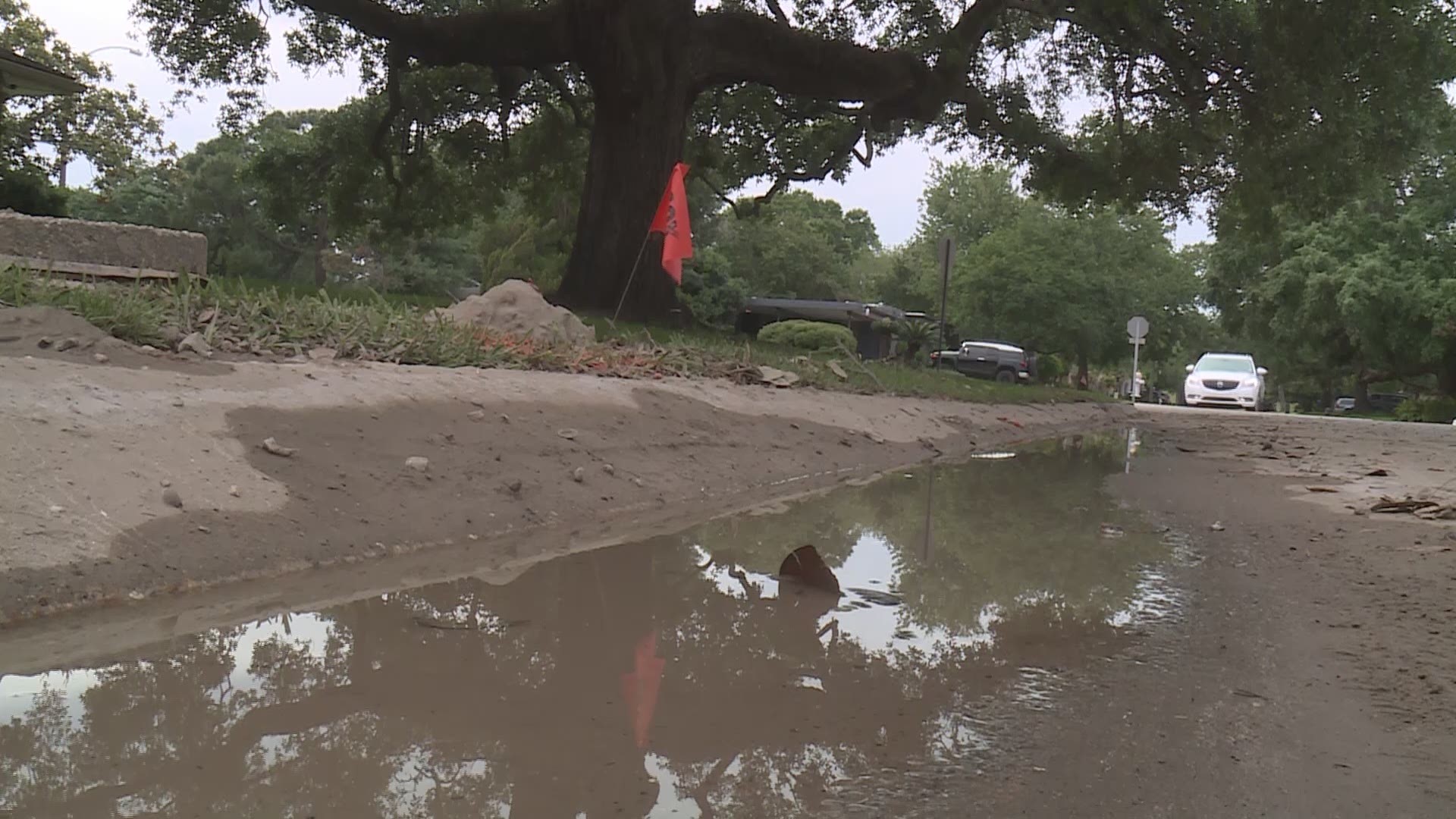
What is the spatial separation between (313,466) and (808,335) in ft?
47.7

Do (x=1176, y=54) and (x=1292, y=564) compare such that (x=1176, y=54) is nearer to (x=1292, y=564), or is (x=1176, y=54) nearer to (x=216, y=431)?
(x=1292, y=564)

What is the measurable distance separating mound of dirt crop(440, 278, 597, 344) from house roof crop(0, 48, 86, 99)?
939 centimetres

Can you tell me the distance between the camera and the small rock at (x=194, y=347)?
239 inches

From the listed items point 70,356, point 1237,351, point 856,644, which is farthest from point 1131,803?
point 1237,351

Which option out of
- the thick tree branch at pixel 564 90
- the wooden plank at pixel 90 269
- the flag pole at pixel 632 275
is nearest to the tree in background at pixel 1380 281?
the thick tree branch at pixel 564 90

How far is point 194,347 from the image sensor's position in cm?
608

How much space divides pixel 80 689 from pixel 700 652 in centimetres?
175

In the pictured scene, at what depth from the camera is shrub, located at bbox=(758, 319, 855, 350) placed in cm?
1881

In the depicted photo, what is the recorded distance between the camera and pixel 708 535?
5668mm

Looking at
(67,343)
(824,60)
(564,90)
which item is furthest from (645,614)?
(564,90)

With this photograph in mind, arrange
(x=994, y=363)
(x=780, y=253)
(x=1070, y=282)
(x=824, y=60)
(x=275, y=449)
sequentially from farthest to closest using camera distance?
(x=780, y=253)
(x=1070, y=282)
(x=994, y=363)
(x=824, y=60)
(x=275, y=449)

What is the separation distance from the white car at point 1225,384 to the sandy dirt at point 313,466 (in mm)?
21312

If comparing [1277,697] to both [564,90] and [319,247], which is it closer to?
[564,90]

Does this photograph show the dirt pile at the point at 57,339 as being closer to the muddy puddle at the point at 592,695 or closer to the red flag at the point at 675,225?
the muddy puddle at the point at 592,695
